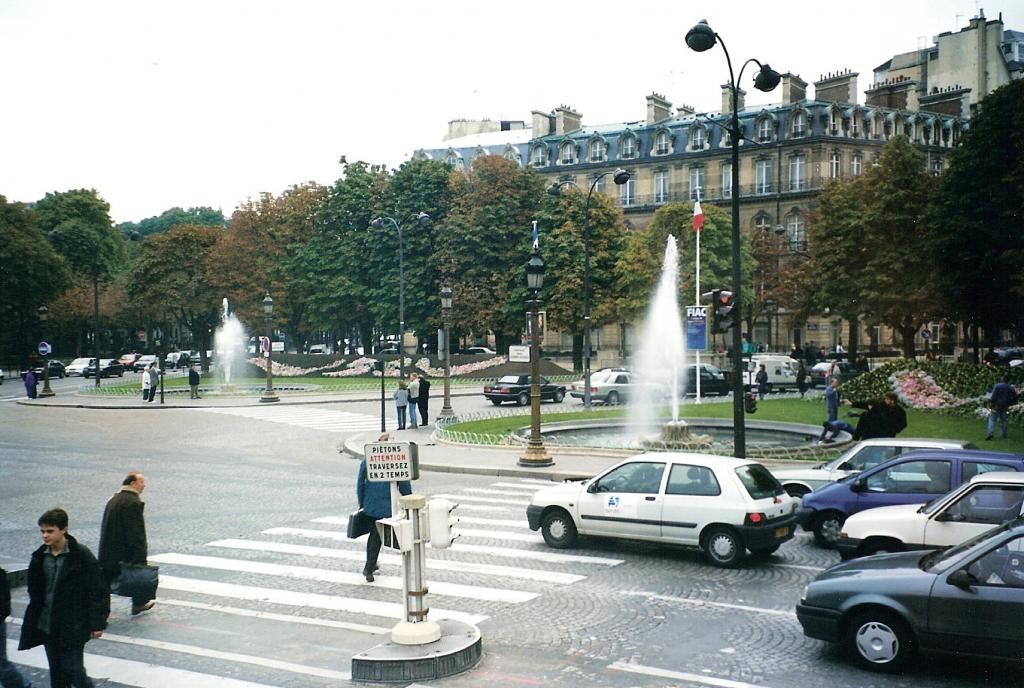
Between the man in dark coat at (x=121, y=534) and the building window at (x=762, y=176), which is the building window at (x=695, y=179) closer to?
the building window at (x=762, y=176)

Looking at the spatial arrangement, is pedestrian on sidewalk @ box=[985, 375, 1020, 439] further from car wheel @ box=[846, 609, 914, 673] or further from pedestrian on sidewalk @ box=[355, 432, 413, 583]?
pedestrian on sidewalk @ box=[355, 432, 413, 583]

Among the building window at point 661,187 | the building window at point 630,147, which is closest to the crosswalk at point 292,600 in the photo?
the building window at point 661,187

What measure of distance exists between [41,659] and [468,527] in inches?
290

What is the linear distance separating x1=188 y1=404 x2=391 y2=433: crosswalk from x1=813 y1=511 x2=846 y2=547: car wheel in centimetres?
2149

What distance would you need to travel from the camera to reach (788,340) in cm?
7900

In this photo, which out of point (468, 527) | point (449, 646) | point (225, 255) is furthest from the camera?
point (225, 255)

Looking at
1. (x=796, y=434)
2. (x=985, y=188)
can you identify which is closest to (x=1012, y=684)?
(x=796, y=434)

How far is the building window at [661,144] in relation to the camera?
84.8 meters

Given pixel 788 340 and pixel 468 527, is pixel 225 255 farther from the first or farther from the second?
pixel 468 527

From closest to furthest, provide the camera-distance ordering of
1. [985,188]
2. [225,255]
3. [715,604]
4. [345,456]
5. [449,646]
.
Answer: [449,646] < [715,604] < [345,456] < [985,188] < [225,255]

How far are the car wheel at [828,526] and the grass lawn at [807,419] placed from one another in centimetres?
1170

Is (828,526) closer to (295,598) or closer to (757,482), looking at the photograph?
(757,482)

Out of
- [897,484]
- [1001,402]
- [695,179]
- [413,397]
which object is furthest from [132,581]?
Result: [695,179]

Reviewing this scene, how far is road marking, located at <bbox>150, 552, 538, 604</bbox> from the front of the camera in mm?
11000
